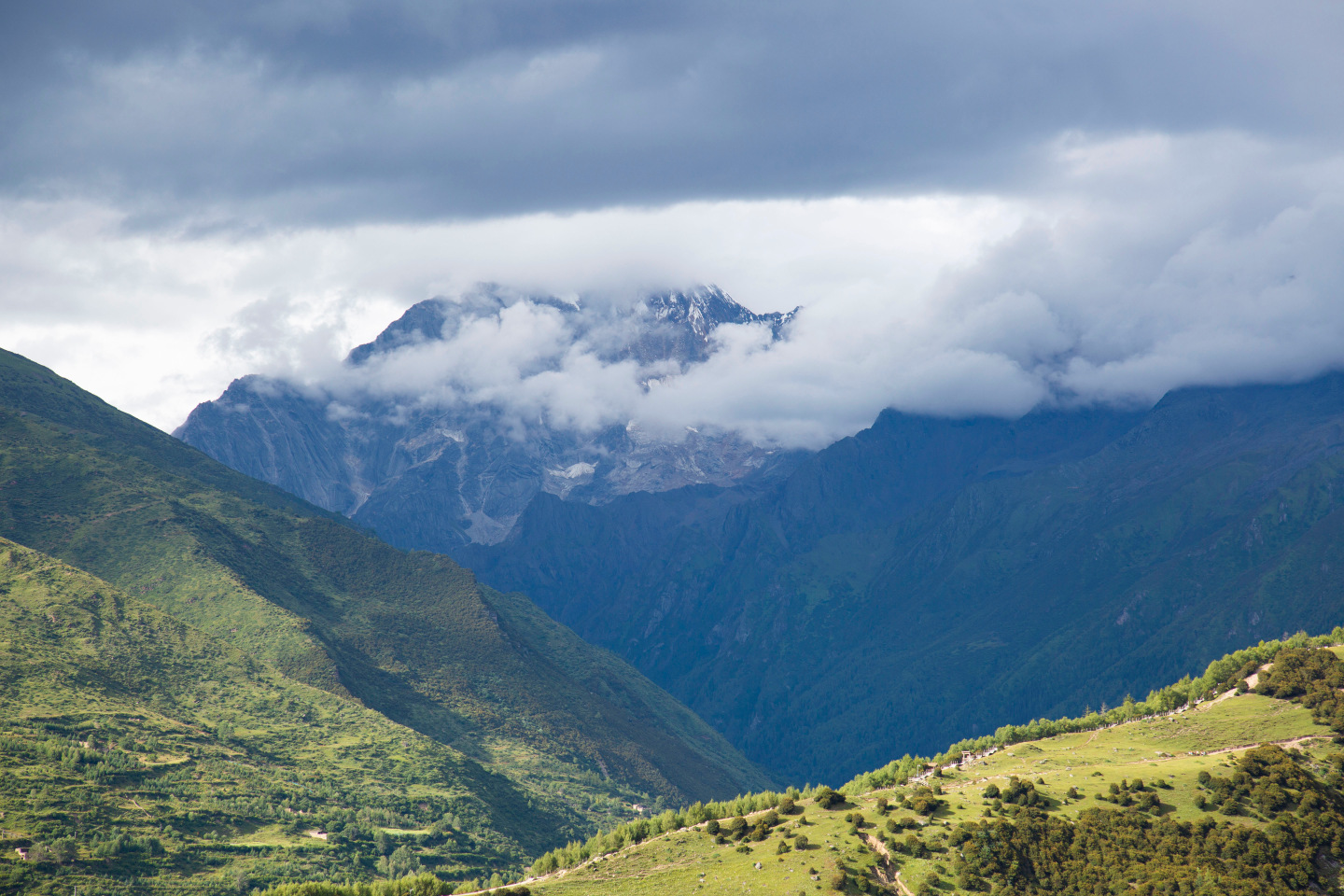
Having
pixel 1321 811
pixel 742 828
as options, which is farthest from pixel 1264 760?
pixel 742 828

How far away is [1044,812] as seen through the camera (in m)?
167

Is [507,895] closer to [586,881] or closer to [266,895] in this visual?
[586,881]

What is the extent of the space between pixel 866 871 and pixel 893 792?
32497 mm

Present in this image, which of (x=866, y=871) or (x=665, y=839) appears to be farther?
(x=665, y=839)

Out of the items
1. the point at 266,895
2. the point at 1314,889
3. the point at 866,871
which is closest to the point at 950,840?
the point at 866,871

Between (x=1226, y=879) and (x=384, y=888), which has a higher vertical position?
(x=1226, y=879)

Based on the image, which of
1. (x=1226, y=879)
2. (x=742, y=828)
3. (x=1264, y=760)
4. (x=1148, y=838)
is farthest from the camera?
(x=742, y=828)

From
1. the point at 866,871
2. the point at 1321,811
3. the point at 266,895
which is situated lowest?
the point at 266,895

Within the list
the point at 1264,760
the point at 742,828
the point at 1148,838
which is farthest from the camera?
the point at 742,828

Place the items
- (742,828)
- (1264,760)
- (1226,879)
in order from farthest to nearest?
(742,828), (1264,760), (1226,879)

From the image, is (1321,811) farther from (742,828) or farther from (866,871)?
(742,828)

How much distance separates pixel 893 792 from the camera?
190 metres

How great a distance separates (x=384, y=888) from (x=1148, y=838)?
113187mm

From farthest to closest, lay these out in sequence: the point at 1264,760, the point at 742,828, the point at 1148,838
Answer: the point at 742,828, the point at 1264,760, the point at 1148,838
